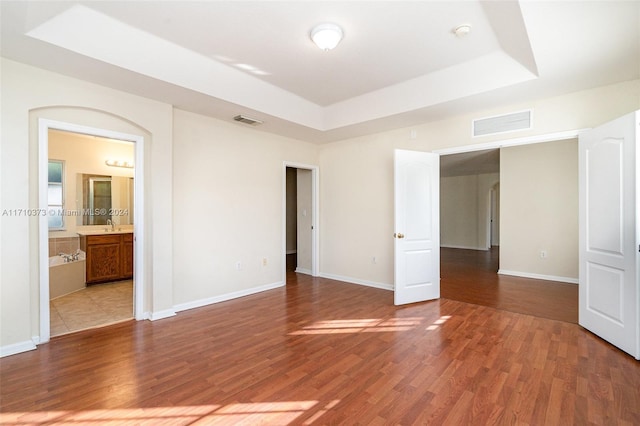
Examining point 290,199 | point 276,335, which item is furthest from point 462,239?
point 276,335

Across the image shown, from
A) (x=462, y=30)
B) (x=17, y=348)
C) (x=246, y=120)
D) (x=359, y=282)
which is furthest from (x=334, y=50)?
(x=17, y=348)

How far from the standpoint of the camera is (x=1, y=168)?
2.69 metres

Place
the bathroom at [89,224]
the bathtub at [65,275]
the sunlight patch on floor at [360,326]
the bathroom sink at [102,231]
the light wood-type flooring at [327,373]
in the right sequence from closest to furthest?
1. the light wood-type flooring at [327,373]
2. the sunlight patch on floor at [360,326]
3. the bathtub at [65,275]
4. the bathroom at [89,224]
5. the bathroom sink at [102,231]

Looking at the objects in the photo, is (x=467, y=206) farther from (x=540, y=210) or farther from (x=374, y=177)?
(x=374, y=177)

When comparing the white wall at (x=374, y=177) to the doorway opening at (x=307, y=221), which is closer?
the white wall at (x=374, y=177)

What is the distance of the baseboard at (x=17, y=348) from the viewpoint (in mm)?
2686

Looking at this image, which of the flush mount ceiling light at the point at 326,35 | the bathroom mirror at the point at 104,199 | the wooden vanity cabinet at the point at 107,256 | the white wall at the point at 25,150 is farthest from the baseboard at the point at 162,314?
the flush mount ceiling light at the point at 326,35

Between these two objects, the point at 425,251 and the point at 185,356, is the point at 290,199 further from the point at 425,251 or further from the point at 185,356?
the point at 185,356

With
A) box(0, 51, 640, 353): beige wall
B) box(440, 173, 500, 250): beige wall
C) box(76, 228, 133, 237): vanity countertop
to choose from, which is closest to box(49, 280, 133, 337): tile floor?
box(0, 51, 640, 353): beige wall

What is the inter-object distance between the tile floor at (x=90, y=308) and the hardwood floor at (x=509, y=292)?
464 cm

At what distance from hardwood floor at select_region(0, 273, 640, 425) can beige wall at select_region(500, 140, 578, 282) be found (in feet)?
9.31

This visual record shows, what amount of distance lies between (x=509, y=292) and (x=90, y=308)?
619cm

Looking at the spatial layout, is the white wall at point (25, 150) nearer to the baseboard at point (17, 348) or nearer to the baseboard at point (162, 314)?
the baseboard at point (17, 348)

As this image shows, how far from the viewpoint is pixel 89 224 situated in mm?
5469
